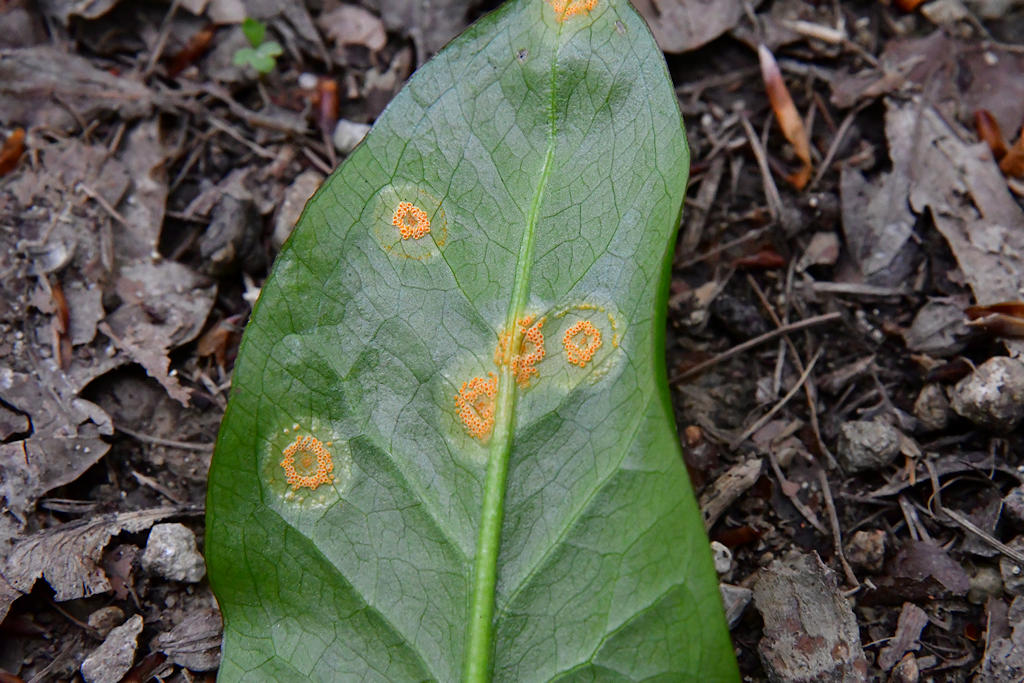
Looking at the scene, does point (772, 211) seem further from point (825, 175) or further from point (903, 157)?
point (903, 157)

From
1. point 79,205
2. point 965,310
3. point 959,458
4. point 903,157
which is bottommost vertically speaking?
point 959,458

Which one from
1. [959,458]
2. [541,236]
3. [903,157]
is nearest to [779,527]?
[959,458]

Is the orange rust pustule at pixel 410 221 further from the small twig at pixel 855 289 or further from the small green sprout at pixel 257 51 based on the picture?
the small twig at pixel 855 289

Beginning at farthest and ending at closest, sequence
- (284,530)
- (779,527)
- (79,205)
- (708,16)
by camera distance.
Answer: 1. (708,16)
2. (79,205)
3. (779,527)
4. (284,530)

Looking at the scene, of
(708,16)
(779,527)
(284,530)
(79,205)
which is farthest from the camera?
(708,16)

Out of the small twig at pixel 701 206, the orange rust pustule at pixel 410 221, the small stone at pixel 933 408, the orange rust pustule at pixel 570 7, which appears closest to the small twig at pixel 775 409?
the small stone at pixel 933 408

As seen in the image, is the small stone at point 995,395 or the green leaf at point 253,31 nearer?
the small stone at point 995,395
